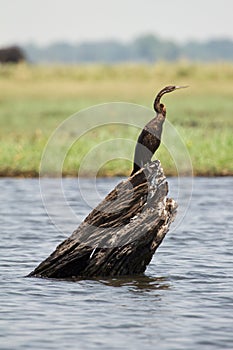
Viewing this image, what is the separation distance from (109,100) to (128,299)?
29810 mm

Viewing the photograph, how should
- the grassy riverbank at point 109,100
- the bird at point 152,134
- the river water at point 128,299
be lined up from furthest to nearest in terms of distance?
1. the grassy riverbank at point 109,100
2. the bird at point 152,134
3. the river water at point 128,299

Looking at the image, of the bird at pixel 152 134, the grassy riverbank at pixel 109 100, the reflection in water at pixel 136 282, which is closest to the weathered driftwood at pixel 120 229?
the reflection in water at pixel 136 282

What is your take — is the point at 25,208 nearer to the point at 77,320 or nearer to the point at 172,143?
the point at 172,143

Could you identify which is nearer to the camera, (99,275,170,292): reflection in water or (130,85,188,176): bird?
(130,85,188,176): bird

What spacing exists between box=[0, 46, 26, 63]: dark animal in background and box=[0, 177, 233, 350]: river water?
2365 inches

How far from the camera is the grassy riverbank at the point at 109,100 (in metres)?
24.9

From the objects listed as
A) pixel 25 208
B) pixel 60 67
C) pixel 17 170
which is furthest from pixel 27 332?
pixel 60 67

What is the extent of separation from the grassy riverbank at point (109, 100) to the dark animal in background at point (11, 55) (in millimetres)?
22211

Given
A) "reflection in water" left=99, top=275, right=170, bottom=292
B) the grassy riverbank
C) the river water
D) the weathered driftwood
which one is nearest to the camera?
the river water

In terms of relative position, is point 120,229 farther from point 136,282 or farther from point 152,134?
point 152,134

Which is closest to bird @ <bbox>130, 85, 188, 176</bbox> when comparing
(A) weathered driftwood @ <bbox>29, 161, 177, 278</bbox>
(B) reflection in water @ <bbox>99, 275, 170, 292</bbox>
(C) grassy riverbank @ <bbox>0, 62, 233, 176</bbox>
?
(A) weathered driftwood @ <bbox>29, 161, 177, 278</bbox>

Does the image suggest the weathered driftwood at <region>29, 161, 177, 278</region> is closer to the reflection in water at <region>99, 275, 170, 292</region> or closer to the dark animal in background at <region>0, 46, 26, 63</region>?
the reflection in water at <region>99, 275, 170, 292</region>

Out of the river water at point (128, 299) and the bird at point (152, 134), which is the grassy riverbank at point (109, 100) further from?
the bird at point (152, 134)

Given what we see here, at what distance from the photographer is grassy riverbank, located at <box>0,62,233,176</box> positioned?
81.6 feet
